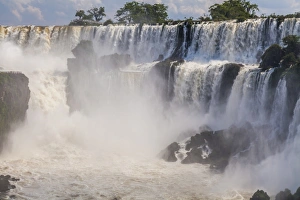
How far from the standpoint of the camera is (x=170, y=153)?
25531 millimetres

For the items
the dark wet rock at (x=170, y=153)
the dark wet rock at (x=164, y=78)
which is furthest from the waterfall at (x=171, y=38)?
the dark wet rock at (x=170, y=153)

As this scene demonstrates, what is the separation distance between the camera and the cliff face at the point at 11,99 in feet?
84.2

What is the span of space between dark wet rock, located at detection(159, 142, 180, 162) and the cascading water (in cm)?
56

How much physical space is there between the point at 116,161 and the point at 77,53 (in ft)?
39.7

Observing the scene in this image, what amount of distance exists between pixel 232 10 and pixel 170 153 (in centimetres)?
2919

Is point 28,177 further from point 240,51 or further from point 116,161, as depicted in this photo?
point 240,51

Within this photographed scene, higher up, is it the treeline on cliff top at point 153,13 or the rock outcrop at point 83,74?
the treeline on cliff top at point 153,13

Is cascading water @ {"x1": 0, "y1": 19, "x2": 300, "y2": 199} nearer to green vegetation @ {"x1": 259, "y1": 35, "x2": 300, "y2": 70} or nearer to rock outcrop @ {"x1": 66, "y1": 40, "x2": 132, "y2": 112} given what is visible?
rock outcrop @ {"x1": 66, "y1": 40, "x2": 132, "y2": 112}

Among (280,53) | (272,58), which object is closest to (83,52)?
(272,58)

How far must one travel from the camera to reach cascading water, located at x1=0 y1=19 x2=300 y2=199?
2128 centimetres

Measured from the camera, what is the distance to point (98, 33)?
140ft

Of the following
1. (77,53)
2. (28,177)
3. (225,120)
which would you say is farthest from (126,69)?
(28,177)

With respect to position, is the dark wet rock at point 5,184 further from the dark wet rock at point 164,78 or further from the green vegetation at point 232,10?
the green vegetation at point 232,10

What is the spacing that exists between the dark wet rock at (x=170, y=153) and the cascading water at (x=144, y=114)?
0.56 m
